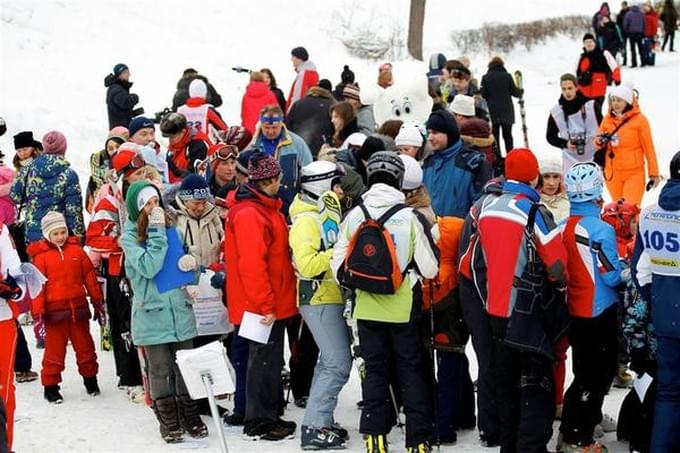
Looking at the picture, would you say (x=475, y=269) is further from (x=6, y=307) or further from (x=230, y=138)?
(x=230, y=138)

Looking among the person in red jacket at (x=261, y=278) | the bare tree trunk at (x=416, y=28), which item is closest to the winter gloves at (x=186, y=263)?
the person in red jacket at (x=261, y=278)

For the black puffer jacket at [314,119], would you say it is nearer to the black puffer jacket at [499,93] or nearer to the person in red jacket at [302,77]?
the person in red jacket at [302,77]

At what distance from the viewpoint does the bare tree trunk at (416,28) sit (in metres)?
28.5

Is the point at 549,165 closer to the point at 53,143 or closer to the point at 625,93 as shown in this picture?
the point at 53,143

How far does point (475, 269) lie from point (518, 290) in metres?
0.41

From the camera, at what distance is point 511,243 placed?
21.8ft

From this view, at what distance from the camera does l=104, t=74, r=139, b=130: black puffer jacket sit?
49.3 ft

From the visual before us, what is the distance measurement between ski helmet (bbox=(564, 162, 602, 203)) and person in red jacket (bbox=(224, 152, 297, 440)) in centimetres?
207

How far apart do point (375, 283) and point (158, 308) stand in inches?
69.8

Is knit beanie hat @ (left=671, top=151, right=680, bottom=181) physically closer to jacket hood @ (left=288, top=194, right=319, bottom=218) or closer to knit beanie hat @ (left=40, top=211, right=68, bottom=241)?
jacket hood @ (left=288, top=194, right=319, bottom=218)

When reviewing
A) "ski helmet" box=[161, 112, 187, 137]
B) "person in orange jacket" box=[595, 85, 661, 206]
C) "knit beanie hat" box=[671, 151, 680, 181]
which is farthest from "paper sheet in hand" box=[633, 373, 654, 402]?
"person in orange jacket" box=[595, 85, 661, 206]

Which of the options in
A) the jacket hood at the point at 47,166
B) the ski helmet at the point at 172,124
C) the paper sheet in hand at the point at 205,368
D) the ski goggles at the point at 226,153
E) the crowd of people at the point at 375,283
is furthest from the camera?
the ski helmet at the point at 172,124

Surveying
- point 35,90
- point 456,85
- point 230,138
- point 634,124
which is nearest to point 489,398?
point 230,138

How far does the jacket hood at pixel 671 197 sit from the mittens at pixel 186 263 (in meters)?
3.24
